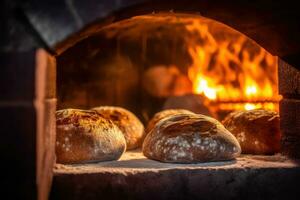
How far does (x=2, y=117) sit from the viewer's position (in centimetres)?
184

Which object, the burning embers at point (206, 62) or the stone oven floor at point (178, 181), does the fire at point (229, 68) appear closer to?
the burning embers at point (206, 62)

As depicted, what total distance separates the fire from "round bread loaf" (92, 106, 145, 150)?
1.76 meters

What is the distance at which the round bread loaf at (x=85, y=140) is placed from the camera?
2512 millimetres

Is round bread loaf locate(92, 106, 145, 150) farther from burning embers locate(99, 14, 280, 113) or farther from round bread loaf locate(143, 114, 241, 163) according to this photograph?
burning embers locate(99, 14, 280, 113)

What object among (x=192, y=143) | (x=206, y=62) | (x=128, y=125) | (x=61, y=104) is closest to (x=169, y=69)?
(x=206, y=62)

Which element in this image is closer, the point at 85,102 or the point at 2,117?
the point at 2,117

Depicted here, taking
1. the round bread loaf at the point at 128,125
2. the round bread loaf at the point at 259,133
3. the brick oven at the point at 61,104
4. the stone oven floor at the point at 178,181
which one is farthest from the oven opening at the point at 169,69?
the stone oven floor at the point at 178,181

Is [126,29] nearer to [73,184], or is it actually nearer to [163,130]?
[163,130]

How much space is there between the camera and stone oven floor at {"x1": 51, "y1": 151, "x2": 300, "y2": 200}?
7.32 feet

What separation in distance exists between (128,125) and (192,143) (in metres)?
0.98

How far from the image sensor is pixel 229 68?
539 cm

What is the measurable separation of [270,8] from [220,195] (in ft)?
3.82

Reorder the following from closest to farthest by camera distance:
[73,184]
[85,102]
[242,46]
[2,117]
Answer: [2,117] → [73,184] → [85,102] → [242,46]

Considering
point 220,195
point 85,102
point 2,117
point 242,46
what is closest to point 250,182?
point 220,195
